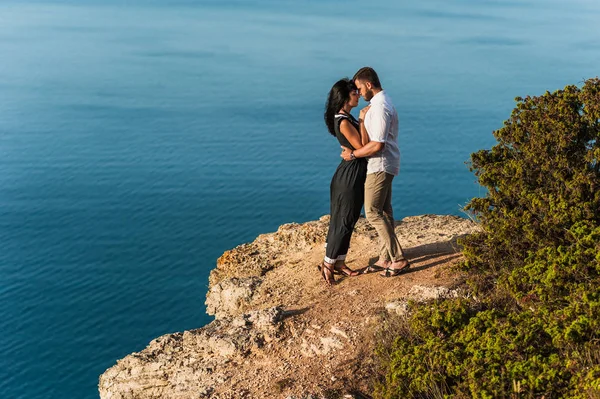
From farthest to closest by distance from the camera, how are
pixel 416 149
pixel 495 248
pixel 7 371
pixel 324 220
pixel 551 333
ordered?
pixel 416 149, pixel 7 371, pixel 324 220, pixel 495 248, pixel 551 333

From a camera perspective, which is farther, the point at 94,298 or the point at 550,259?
the point at 94,298

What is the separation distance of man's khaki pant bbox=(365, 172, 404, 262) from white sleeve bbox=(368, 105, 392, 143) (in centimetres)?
60

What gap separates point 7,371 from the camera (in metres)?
24.4

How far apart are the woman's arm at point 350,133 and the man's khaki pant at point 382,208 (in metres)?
0.52

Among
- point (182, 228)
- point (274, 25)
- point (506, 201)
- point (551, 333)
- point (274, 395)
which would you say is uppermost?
point (274, 25)

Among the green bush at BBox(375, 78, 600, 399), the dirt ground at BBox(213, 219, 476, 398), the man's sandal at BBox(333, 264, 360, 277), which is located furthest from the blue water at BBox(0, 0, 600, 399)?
the man's sandal at BBox(333, 264, 360, 277)

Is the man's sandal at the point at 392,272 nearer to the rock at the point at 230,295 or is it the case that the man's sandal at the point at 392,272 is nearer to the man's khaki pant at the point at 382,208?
the man's khaki pant at the point at 382,208

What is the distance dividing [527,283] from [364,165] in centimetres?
293

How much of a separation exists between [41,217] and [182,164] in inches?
439

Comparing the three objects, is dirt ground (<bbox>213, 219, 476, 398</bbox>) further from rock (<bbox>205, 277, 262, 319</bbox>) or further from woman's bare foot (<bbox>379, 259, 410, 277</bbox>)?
rock (<bbox>205, 277, 262, 319</bbox>)

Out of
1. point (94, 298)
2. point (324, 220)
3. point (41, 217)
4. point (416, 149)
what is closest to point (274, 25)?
point (416, 149)

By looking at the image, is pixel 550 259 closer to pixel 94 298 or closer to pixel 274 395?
pixel 274 395

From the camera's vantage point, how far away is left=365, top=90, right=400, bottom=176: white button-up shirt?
10016 mm

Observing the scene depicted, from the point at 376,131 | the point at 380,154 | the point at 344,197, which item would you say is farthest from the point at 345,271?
the point at 376,131
